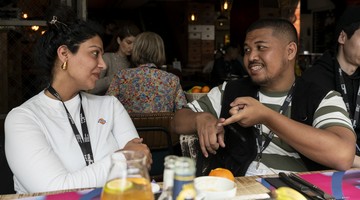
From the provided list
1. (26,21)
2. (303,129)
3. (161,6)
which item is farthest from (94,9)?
(303,129)

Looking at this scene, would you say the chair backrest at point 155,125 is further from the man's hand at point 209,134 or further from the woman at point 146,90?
the man's hand at point 209,134

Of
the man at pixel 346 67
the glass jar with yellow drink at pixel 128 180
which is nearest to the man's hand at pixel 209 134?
the glass jar with yellow drink at pixel 128 180

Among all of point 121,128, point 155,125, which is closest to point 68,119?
point 121,128

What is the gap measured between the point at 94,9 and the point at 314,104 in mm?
14369

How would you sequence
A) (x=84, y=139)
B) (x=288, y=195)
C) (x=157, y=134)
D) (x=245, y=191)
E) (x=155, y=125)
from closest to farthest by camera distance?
1. (x=288, y=195)
2. (x=245, y=191)
3. (x=84, y=139)
4. (x=155, y=125)
5. (x=157, y=134)

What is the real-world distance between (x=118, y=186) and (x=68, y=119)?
41.5 inches

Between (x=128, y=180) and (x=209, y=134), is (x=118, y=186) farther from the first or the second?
(x=209, y=134)

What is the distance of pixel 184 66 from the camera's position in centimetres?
1202

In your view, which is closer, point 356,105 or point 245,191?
point 245,191

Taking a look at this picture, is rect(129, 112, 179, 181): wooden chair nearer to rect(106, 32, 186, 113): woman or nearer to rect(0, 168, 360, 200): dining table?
rect(106, 32, 186, 113): woman

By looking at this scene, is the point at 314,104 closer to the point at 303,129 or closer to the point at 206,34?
the point at 303,129

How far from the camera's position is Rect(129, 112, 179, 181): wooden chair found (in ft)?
9.49

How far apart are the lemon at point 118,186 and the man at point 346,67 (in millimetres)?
1889

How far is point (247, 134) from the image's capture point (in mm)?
2062
